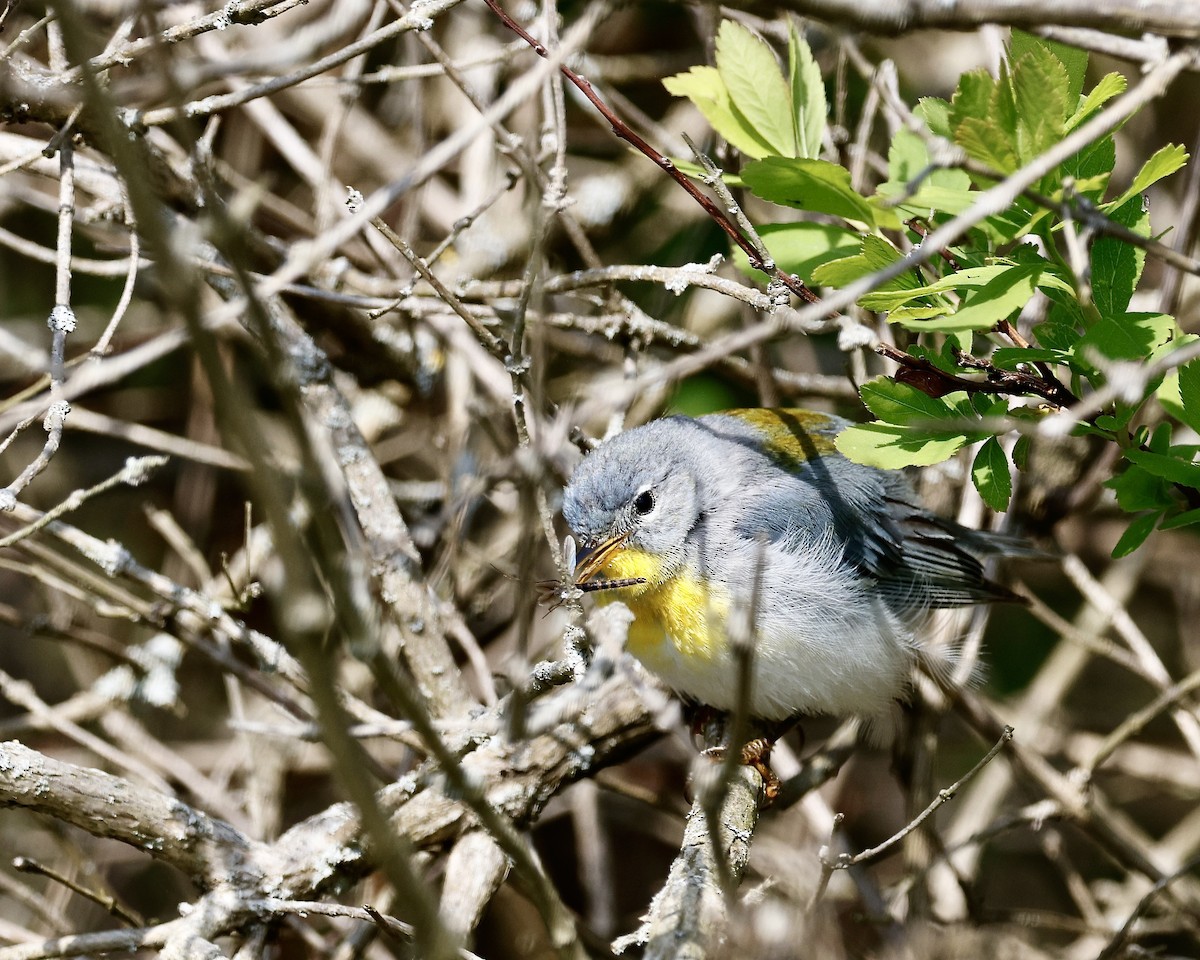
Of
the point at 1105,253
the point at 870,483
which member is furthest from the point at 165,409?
the point at 1105,253

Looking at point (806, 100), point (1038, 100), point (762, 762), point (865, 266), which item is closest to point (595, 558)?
point (762, 762)

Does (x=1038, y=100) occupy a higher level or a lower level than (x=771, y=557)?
higher

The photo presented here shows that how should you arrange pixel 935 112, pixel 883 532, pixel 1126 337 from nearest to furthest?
1. pixel 1126 337
2. pixel 935 112
3. pixel 883 532

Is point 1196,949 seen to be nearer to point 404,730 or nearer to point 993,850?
point 993,850

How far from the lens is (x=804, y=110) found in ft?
9.06

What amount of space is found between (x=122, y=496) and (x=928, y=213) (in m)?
4.39

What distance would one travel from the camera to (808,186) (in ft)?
8.14

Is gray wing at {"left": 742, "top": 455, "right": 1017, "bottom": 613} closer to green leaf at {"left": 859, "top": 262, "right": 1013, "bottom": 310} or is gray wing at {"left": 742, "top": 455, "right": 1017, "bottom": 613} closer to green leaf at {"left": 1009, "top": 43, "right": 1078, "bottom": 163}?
green leaf at {"left": 859, "top": 262, "right": 1013, "bottom": 310}

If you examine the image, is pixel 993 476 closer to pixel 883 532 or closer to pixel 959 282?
pixel 959 282

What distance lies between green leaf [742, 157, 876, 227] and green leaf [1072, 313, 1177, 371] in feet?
1.93

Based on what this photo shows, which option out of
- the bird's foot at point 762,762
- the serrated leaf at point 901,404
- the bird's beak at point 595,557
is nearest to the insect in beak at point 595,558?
the bird's beak at point 595,557

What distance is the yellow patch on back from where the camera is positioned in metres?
3.70

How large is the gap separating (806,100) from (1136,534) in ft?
4.37

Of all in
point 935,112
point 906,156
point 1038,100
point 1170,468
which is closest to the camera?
point 1038,100
